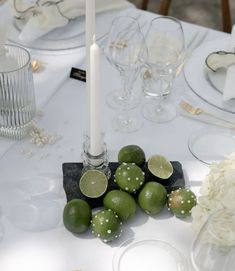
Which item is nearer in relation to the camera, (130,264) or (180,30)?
(130,264)

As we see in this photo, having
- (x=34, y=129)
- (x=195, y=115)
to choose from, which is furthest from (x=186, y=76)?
(x=34, y=129)

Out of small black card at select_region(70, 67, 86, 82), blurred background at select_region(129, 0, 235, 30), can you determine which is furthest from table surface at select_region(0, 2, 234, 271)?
blurred background at select_region(129, 0, 235, 30)

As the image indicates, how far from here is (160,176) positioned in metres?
1.06

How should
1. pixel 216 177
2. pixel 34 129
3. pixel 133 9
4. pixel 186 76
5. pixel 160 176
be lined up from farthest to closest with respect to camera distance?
pixel 133 9
pixel 186 76
pixel 34 129
pixel 160 176
pixel 216 177

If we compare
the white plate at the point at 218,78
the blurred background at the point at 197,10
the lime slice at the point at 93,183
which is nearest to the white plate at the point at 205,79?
the white plate at the point at 218,78

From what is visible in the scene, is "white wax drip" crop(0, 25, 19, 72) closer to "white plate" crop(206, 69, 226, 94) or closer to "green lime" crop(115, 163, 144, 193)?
"green lime" crop(115, 163, 144, 193)

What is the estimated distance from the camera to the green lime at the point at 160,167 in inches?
42.0

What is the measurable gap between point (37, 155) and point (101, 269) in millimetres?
310

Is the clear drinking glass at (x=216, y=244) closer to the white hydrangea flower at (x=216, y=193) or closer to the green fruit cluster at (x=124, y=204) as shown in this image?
the white hydrangea flower at (x=216, y=193)

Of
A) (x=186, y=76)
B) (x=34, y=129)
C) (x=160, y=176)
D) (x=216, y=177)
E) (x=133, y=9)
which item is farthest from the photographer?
(x=133, y=9)

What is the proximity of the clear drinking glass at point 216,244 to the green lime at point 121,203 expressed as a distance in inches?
8.0

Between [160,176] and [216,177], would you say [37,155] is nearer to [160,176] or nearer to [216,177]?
[160,176]

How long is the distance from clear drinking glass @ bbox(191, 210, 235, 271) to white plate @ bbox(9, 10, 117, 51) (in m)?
0.78

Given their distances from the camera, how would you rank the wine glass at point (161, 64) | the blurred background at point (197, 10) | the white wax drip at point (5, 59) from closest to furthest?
the white wax drip at point (5, 59)
the wine glass at point (161, 64)
the blurred background at point (197, 10)
